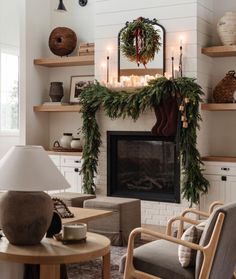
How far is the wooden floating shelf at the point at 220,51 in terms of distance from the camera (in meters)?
6.65

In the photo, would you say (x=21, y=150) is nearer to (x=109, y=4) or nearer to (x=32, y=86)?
(x=109, y=4)

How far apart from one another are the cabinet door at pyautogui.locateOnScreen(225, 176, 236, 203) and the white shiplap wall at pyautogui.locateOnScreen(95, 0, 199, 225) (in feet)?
1.76

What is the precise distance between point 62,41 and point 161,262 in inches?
201

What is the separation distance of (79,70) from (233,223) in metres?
5.27

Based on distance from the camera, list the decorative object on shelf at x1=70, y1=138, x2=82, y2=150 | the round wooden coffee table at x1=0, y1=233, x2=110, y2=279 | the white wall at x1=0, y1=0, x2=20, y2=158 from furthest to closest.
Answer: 1. the white wall at x1=0, y1=0, x2=20, y2=158
2. the decorative object on shelf at x1=70, y1=138, x2=82, y2=150
3. the round wooden coffee table at x1=0, y1=233, x2=110, y2=279

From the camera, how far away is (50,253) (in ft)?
9.85

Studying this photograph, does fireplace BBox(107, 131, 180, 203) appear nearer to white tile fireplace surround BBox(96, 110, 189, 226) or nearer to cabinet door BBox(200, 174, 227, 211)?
white tile fireplace surround BBox(96, 110, 189, 226)

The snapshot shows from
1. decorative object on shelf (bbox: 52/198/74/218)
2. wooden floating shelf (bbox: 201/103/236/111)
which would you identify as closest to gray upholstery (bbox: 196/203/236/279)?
decorative object on shelf (bbox: 52/198/74/218)

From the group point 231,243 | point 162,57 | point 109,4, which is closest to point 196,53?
point 162,57

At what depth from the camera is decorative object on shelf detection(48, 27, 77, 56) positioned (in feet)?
26.1

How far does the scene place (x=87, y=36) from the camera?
8.14 m

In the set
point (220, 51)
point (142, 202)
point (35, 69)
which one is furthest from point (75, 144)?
point (220, 51)

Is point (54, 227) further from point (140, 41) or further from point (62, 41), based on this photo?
point (62, 41)

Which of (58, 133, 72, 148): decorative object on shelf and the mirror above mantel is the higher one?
the mirror above mantel
